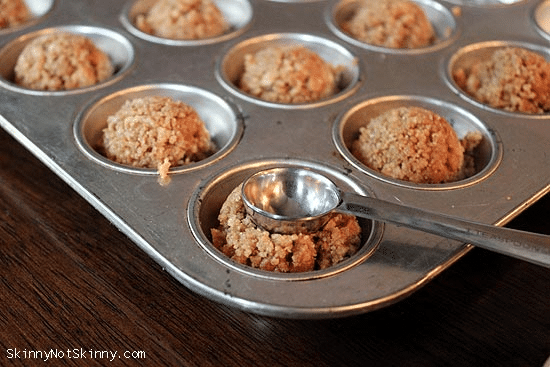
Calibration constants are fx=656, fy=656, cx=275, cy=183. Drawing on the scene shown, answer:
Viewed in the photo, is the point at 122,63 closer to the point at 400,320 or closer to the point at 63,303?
the point at 63,303

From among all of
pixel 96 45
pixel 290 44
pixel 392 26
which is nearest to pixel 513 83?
pixel 392 26

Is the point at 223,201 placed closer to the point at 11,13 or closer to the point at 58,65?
the point at 58,65

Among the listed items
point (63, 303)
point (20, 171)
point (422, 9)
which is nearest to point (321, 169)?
point (63, 303)

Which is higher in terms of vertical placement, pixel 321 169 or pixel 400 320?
pixel 321 169

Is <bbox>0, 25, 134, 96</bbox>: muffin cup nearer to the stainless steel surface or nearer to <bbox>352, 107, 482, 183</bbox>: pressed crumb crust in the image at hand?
the stainless steel surface

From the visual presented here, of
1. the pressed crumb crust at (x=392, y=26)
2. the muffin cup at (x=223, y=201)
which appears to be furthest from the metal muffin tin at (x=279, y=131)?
the pressed crumb crust at (x=392, y=26)
